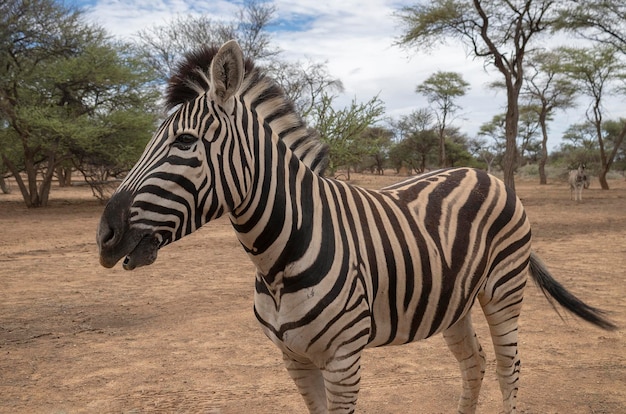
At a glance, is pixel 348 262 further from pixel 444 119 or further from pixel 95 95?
pixel 444 119

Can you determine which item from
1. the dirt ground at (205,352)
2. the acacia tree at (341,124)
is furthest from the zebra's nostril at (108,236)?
the acacia tree at (341,124)

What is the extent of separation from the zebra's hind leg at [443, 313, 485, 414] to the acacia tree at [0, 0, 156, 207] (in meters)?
17.9

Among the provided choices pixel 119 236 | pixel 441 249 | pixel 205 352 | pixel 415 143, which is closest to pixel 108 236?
pixel 119 236

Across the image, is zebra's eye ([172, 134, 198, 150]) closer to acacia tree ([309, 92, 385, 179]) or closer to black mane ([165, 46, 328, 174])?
black mane ([165, 46, 328, 174])

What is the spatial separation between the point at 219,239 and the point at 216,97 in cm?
990

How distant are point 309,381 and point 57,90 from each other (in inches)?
839

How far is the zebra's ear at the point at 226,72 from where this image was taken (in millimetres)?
1765

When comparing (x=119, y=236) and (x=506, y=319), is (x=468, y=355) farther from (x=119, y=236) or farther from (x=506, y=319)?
(x=119, y=236)

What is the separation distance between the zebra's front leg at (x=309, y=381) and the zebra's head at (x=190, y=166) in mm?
853

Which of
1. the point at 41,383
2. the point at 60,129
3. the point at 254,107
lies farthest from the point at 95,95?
the point at 254,107

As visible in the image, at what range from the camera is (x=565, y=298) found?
3123 mm

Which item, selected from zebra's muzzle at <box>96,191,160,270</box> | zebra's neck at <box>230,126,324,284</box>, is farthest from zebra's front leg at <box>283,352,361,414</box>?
zebra's muzzle at <box>96,191,160,270</box>

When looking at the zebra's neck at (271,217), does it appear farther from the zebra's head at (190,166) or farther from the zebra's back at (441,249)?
the zebra's back at (441,249)

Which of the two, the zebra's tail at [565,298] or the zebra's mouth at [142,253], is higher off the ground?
the zebra's mouth at [142,253]
